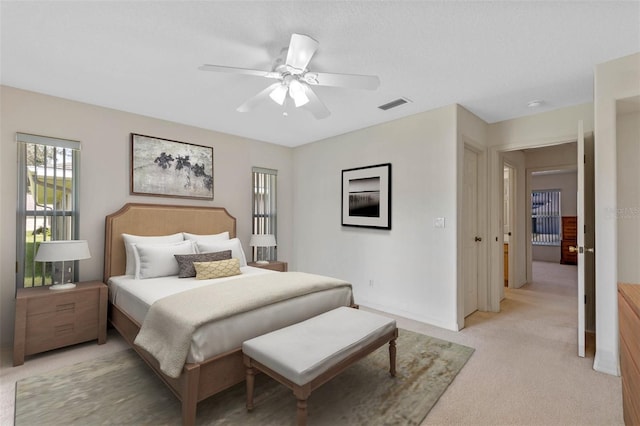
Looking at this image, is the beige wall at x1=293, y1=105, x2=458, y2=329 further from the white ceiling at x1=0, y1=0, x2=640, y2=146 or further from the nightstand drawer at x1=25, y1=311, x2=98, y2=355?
the nightstand drawer at x1=25, y1=311, x2=98, y2=355

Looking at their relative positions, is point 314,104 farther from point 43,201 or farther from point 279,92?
point 43,201

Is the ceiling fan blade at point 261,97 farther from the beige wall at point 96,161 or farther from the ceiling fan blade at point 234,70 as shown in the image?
the beige wall at point 96,161

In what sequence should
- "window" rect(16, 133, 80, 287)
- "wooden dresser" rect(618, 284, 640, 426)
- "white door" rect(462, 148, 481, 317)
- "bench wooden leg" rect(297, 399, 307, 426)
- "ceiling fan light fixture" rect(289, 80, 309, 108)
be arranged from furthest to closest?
"white door" rect(462, 148, 481, 317) → "window" rect(16, 133, 80, 287) → "ceiling fan light fixture" rect(289, 80, 309, 108) → "bench wooden leg" rect(297, 399, 307, 426) → "wooden dresser" rect(618, 284, 640, 426)

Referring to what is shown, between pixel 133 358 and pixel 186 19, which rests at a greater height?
pixel 186 19

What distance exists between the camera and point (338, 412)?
1.92m

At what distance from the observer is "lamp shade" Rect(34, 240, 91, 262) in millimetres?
2664

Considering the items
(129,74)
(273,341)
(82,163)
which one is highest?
(129,74)

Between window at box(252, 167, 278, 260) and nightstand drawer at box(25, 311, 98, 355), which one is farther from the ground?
window at box(252, 167, 278, 260)

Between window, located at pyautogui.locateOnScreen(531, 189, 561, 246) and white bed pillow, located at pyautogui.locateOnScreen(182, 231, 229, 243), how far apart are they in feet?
26.4

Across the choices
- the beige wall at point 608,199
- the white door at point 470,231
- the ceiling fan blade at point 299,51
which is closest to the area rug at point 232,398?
the beige wall at point 608,199

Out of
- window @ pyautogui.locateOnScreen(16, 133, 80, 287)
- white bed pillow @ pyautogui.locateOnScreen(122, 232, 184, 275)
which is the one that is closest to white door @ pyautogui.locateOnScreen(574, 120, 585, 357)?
white bed pillow @ pyautogui.locateOnScreen(122, 232, 184, 275)

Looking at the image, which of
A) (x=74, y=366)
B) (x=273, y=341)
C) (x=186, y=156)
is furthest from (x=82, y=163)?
(x=273, y=341)

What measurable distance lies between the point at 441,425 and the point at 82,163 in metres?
4.04

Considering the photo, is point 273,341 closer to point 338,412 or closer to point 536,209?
point 338,412
